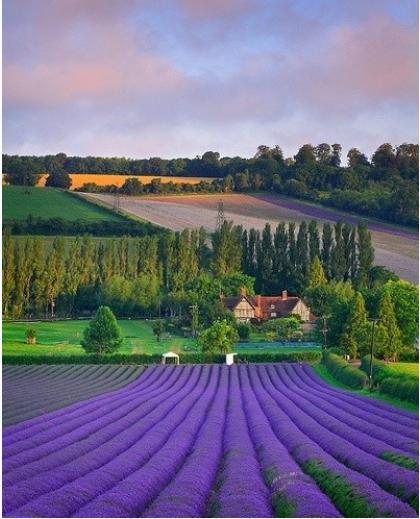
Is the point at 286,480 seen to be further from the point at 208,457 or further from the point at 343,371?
the point at 343,371

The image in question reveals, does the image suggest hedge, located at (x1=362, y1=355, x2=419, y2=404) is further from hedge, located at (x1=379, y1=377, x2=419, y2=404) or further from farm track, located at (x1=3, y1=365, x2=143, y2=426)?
farm track, located at (x1=3, y1=365, x2=143, y2=426)

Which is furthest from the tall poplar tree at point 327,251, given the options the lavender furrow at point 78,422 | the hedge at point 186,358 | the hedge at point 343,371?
the hedge at point 186,358

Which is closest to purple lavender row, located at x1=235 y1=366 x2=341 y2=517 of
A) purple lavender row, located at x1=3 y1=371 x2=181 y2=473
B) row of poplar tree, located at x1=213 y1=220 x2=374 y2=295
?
purple lavender row, located at x1=3 y1=371 x2=181 y2=473

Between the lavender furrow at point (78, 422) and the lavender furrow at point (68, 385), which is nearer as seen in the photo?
the lavender furrow at point (78, 422)

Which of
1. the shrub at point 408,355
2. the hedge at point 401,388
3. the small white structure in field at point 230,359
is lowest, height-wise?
the small white structure in field at point 230,359

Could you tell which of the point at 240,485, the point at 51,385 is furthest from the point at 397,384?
the point at 240,485

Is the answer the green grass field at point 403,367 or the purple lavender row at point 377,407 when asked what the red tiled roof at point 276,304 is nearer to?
the purple lavender row at point 377,407
